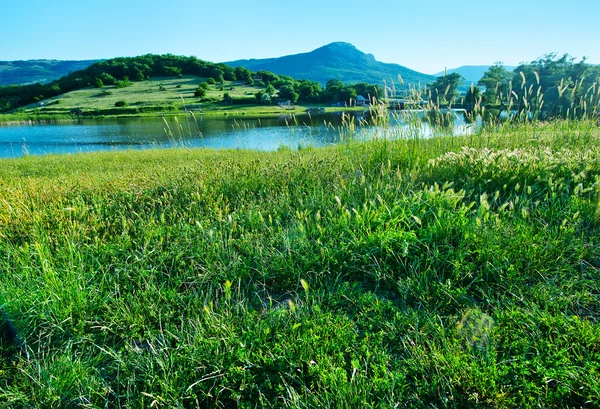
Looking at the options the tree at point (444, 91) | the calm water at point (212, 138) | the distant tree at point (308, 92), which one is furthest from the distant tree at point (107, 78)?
the tree at point (444, 91)

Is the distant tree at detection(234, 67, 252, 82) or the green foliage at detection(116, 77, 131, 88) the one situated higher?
the distant tree at detection(234, 67, 252, 82)

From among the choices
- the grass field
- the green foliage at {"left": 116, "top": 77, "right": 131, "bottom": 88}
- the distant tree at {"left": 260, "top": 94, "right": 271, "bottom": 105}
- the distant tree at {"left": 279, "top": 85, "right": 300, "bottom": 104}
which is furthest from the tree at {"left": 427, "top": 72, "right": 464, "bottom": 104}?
the green foliage at {"left": 116, "top": 77, "right": 131, "bottom": 88}

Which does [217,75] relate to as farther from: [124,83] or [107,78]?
[107,78]

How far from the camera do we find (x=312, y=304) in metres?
2.58

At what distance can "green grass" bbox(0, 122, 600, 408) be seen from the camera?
1937 mm

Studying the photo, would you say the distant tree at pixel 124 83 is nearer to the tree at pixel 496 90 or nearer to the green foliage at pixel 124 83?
the green foliage at pixel 124 83

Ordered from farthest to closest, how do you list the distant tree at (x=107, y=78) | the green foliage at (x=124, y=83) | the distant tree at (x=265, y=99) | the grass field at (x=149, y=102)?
the distant tree at (x=107, y=78)
the green foliage at (x=124, y=83)
the distant tree at (x=265, y=99)
the grass field at (x=149, y=102)

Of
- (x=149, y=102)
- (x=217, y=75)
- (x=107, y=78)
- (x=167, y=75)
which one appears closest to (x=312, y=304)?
(x=149, y=102)

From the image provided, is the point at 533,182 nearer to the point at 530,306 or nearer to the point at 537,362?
the point at 530,306

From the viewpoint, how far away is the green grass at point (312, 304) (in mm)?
1937

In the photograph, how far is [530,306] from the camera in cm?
250

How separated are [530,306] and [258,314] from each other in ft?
6.81

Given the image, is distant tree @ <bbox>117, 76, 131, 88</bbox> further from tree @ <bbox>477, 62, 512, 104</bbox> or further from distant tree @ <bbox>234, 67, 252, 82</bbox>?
tree @ <bbox>477, 62, 512, 104</bbox>

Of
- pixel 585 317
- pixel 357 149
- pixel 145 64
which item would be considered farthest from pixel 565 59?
pixel 145 64
